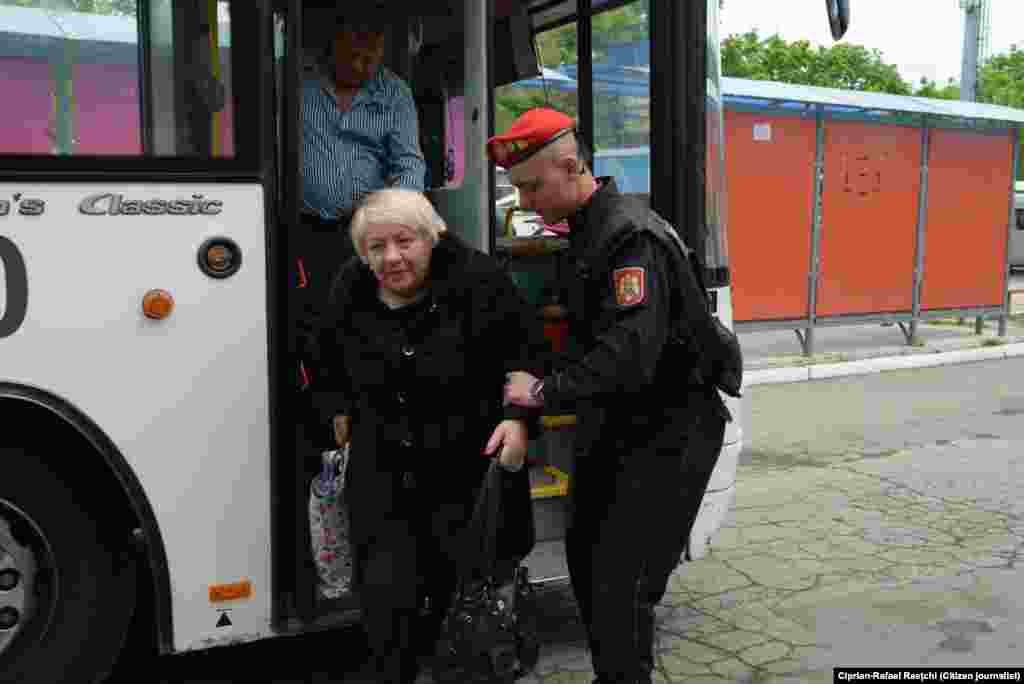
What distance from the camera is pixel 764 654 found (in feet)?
13.9

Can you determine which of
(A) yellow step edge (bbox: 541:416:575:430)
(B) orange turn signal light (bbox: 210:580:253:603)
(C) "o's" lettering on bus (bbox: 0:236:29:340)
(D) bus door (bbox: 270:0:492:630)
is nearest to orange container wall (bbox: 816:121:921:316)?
(D) bus door (bbox: 270:0:492:630)

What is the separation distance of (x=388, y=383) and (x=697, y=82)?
1739mm

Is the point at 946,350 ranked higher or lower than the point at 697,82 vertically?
lower

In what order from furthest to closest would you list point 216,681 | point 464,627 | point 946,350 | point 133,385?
point 946,350 → point 216,681 → point 133,385 → point 464,627

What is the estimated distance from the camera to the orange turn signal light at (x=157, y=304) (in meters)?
3.40

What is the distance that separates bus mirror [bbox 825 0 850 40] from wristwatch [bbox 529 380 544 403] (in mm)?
2088

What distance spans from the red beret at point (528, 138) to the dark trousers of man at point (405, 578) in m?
0.96

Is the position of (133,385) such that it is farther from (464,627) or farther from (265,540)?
(464,627)

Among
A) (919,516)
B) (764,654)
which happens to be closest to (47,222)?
(764,654)

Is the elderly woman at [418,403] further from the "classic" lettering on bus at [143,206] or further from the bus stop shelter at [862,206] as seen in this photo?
the bus stop shelter at [862,206]

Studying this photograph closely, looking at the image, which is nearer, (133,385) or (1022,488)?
(133,385)

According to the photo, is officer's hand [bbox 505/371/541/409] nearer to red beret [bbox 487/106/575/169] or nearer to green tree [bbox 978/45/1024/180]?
red beret [bbox 487/106/575/169]

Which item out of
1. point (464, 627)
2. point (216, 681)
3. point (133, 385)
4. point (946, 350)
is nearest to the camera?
point (464, 627)

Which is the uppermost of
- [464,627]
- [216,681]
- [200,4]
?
[200,4]
